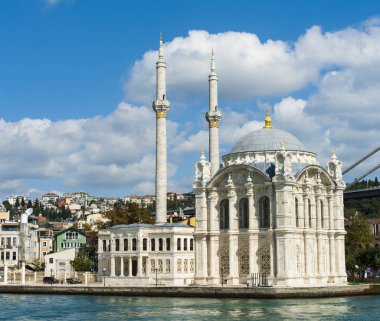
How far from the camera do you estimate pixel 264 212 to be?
57125 millimetres

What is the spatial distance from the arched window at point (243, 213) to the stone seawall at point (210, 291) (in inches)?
235

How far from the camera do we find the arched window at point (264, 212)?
5681cm

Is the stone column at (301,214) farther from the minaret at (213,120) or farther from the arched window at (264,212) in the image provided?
the minaret at (213,120)

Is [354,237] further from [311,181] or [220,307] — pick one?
[220,307]

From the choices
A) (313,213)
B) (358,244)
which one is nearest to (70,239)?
(358,244)

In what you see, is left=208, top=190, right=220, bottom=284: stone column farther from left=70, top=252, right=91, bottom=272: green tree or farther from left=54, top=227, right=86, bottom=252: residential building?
left=54, top=227, right=86, bottom=252: residential building

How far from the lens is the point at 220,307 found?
47000 mm

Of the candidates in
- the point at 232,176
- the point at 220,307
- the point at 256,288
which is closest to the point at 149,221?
the point at 232,176

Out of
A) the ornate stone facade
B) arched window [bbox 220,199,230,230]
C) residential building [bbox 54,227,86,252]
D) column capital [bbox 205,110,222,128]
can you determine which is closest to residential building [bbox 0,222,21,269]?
residential building [bbox 54,227,86,252]

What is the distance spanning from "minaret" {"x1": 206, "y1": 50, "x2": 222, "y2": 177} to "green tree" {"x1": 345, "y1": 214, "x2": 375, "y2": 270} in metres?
14.1

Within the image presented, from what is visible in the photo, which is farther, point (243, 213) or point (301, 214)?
point (243, 213)

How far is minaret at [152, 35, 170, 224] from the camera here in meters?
67.0

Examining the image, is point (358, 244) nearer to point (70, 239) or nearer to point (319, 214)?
point (319, 214)

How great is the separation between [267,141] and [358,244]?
57.8 feet
